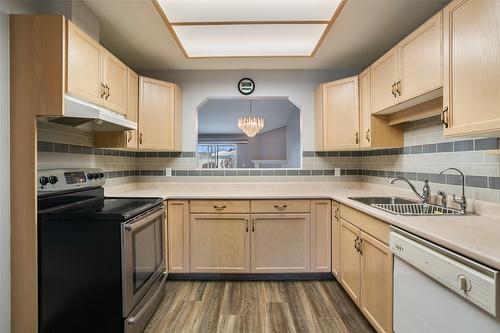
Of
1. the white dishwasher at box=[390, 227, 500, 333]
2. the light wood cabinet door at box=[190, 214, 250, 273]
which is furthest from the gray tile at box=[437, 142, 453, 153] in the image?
the light wood cabinet door at box=[190, 214, 250, 273]

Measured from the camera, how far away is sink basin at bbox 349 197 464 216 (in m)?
1.69

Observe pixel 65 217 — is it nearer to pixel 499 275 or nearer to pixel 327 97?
pixel 499 275

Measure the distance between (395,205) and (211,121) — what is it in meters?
5.48

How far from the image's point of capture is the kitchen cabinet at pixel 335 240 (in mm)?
2364

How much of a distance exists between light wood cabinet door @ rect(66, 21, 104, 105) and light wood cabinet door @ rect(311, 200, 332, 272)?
6.77ft

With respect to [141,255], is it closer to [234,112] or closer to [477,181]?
[477,181]

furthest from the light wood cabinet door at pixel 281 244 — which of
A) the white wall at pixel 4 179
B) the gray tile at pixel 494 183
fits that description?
the white wall at pixel 4 179

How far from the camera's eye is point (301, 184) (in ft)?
10.3

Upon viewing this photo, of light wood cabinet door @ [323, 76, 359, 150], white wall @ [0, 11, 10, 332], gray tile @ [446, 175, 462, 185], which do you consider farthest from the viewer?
light wood cabinet door @ [323, 76, 359, 150]

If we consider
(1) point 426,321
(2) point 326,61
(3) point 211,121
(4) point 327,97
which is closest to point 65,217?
(1) point 426,321

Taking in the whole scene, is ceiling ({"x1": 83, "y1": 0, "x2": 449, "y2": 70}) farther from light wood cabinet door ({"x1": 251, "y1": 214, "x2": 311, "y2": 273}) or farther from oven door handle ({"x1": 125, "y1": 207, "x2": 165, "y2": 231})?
light wood cabinet door ({"x1": 251, "y1": 214, "x2": 311, "y2": 273})

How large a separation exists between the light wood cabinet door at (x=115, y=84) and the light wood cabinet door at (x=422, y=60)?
2254mm

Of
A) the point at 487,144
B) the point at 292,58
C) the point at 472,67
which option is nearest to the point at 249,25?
the point at 292,58

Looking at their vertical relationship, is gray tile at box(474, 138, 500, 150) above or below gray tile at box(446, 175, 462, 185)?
above
